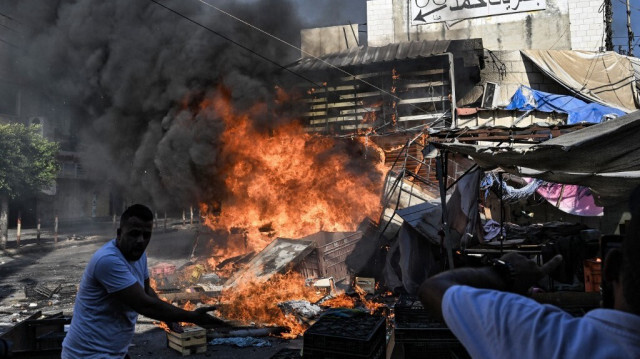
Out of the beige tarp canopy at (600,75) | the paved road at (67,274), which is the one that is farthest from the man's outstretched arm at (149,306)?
the beige tarp canopy at (600,75)

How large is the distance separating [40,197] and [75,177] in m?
2.89

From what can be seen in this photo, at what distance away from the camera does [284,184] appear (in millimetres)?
16375

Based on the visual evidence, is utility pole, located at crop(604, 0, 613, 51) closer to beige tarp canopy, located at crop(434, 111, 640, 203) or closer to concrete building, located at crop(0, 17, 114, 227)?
beige tarp canopy, located at crop(434, 111, 640, 203)

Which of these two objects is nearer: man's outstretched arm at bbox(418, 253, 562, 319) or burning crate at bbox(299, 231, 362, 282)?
man's outstretched arm at bbox(418, 253, 562, 319)

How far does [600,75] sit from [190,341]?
1767cm

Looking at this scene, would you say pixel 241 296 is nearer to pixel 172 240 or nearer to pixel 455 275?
pixel 455 275

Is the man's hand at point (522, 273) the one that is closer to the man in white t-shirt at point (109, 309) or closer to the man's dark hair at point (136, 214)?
the man in white t-shirt at point (109, 309)

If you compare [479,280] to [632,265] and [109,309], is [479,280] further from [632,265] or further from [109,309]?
[109,309]

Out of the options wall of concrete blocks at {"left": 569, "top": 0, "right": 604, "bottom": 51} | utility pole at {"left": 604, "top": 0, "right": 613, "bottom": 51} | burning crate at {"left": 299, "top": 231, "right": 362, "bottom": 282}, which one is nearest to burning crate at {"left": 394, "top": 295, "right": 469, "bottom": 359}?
burning crate at {"left": 299, "top": 231, "right": 362, "bottom": 282}

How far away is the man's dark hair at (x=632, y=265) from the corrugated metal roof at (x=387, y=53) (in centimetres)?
1572

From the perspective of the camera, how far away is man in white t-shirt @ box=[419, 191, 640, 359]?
3.54ft

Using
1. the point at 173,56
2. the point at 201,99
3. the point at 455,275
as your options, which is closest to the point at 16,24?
the point at 173,56

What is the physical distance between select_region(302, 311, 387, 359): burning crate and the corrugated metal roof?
13188 millimetres

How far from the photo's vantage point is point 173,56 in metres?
17.8
